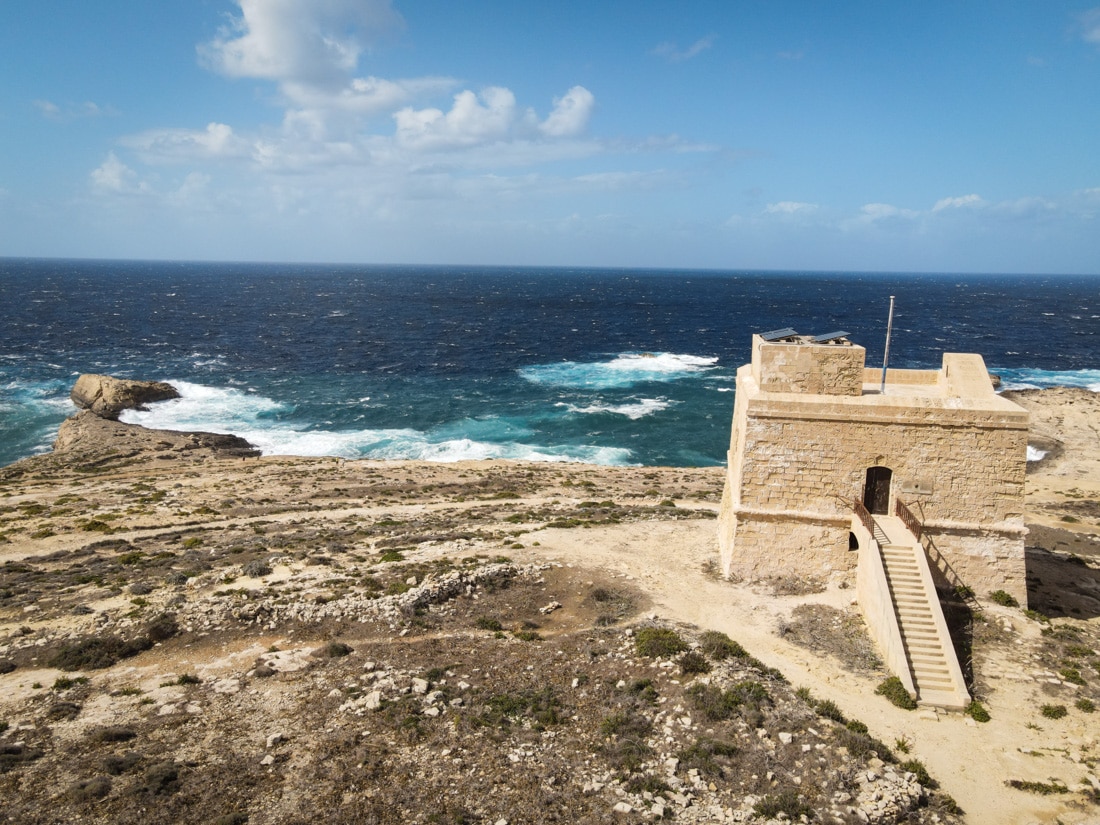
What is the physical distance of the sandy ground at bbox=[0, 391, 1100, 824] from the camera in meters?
14.8

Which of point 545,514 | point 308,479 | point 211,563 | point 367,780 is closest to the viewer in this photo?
point 367,780

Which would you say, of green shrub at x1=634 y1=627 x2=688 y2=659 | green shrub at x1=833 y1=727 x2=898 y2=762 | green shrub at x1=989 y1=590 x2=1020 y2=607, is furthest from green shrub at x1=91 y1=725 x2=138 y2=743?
green shrub at x1=989 y1=590 x2=1020 y2=607

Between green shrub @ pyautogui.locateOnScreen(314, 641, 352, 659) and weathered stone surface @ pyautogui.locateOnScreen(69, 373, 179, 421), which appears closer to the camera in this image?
green shrub @ pyautogui.locateOnScreen(314, 641, 352, 659)

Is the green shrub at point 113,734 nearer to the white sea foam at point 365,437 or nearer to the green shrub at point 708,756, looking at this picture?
the green shrub at point 708,756

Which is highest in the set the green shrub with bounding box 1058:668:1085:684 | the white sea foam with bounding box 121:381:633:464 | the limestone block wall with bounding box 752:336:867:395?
the limestone block wall with bounding box 752:336:867:395

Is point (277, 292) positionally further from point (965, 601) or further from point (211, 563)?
point (965, 601)

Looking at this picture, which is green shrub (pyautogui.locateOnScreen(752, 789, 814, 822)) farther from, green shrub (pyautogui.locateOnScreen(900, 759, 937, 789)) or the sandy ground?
the sandy ground

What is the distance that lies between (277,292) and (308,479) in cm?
16385

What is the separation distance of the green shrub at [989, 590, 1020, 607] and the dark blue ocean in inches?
1218

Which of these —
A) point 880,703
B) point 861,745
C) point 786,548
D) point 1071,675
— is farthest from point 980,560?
point 861,745

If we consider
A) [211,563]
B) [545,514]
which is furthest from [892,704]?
[211,563]

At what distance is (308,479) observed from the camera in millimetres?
42312

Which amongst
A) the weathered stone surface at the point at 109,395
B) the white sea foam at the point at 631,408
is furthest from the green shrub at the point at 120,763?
the weathered stone surface at the point at 109,395

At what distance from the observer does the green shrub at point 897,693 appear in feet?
54.0
